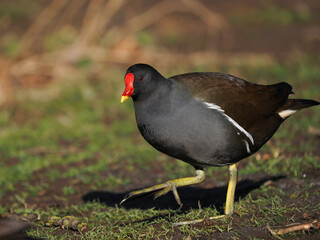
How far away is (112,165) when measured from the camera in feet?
18.7

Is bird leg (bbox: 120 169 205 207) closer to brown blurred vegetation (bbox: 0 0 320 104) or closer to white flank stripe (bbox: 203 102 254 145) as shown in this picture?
white flank stripe (bbox: 203 102 254 145)

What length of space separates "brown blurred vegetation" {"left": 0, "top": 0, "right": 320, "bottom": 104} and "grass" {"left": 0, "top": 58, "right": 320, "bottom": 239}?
1.20ft

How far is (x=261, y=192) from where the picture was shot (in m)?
4.38

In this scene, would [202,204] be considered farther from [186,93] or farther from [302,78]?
[302,78]

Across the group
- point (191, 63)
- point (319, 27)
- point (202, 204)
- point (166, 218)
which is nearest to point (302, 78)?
point (191, 63)

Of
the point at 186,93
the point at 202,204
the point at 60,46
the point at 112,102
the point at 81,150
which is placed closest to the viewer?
the point at 186,93

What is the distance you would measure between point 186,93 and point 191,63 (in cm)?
495

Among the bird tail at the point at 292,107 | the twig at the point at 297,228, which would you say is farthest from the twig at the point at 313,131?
the twig at the point at 297,228

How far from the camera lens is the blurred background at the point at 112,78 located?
524 cm

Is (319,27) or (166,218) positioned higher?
(319,27)

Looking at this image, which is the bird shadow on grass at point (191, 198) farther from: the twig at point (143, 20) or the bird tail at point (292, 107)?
the twig at point (143, 20)

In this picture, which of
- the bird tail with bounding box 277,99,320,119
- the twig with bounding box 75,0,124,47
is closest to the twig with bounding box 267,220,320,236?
the bird tail with bounding box 277,99,320,119

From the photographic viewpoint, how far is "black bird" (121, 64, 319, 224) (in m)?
3.62

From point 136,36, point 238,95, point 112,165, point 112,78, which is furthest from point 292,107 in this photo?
point 136,36
